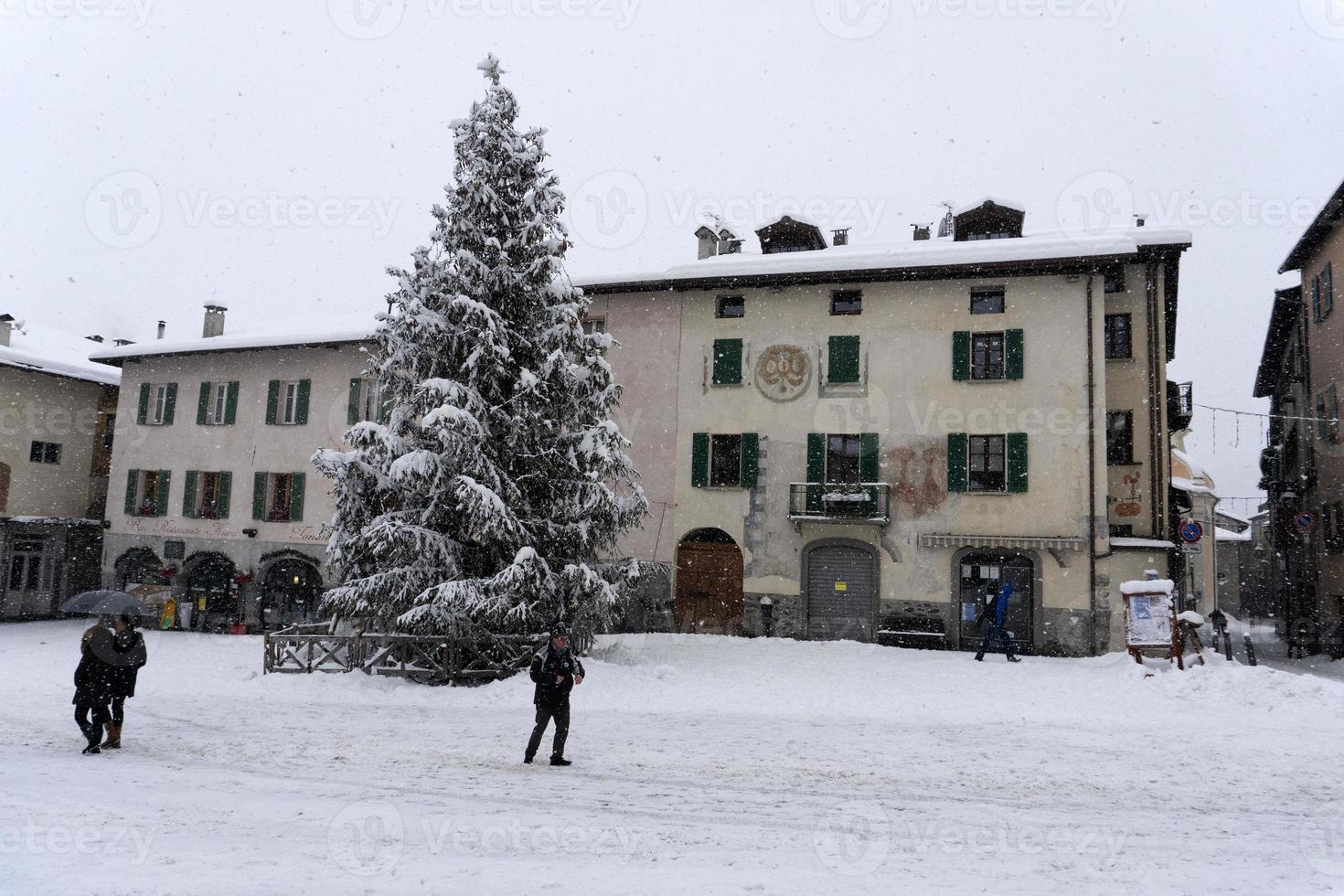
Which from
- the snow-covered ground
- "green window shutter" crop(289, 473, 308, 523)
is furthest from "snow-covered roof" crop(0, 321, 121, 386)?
the snow-covered ground

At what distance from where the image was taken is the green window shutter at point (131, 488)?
28188 mm

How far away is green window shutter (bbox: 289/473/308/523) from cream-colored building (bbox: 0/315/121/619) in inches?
356

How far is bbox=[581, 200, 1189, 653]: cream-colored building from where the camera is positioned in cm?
2014

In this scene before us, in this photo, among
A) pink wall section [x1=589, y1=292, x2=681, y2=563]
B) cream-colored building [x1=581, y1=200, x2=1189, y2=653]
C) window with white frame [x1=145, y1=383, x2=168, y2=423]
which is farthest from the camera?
window with white frame [x1=145, y1=383, x2=168, y2=423]

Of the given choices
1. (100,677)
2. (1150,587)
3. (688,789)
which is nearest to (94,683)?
(100,677)

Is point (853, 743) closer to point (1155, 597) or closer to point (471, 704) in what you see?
point (471, 704)

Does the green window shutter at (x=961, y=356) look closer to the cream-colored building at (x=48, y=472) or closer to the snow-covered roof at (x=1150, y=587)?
the snow-covered roof at (x=1150, y=587)

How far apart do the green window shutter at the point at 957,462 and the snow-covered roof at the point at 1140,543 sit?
359 cm

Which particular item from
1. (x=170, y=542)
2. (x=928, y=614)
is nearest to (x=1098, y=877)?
(x=928, y=614)

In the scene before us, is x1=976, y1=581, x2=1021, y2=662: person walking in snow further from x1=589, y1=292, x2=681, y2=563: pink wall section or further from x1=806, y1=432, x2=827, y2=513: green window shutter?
x1=589, y1=292, x2=681, y2=563: pink wall section

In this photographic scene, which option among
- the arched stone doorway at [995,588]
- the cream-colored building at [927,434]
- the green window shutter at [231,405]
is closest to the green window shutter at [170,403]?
the green window shutter at [231,405]

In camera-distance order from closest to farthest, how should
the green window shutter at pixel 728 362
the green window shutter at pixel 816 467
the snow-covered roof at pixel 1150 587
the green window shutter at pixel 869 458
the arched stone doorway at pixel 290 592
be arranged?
1. the snow-covered roof at pixel 1150 587
2. the green window shutter at pixel 869 458
3. the green window shutter at pixel 816 467
4. the green window shutter at pixel 728 362
5. the arched stone doorway at pixel 290 592

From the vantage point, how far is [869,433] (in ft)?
70.9

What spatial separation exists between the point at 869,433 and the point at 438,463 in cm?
1156
